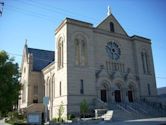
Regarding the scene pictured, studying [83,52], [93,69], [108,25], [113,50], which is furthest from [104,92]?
[108,25]

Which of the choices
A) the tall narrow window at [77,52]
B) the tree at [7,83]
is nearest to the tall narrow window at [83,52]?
the tall narrow window at [77,52]

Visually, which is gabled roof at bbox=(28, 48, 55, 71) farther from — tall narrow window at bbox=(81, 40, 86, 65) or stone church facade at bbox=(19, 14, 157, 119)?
tall narrow window at bbox=(81, 40, 86, 65)

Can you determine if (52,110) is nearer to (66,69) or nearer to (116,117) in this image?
(66,69)

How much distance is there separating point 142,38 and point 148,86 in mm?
10786

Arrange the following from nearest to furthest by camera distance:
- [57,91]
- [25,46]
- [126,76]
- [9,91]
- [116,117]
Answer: [116,117] < [9,91] < [57,91] < [126,76] < [25,46]

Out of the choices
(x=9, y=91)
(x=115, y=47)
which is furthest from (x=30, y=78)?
(x=115, y=47)

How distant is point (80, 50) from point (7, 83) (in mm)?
13268

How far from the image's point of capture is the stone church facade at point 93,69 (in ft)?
106

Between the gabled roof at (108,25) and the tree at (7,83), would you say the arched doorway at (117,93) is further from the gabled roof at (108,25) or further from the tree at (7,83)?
the tree at (7,83)

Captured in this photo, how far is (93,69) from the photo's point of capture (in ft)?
113

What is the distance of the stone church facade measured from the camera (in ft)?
106

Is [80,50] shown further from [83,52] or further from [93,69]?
[93,69]

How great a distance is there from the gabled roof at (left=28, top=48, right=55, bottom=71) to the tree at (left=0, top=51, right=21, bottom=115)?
1850 cm

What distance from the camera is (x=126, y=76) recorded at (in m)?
38.2
